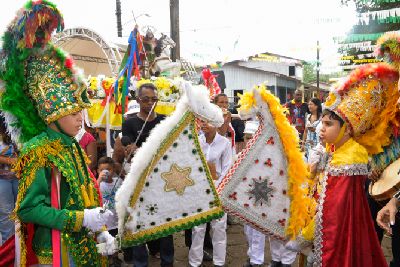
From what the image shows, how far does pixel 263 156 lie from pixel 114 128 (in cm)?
425

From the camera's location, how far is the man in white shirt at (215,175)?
15.8 ft

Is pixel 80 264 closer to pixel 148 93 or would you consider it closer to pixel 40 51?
pixel 40 51

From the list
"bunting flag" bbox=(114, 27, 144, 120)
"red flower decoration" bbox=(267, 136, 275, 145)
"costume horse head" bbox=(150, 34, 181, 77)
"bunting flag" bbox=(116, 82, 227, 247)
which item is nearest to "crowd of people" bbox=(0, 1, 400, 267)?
"bunting flag" bbox=(116, 82, 227, 247)

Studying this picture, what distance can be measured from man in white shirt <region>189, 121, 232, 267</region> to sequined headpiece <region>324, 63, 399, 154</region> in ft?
5.26

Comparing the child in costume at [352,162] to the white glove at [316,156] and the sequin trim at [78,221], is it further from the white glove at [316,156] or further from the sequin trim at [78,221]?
the sequin trim at [78,221]

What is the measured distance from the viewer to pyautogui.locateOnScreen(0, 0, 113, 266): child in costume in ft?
8.34

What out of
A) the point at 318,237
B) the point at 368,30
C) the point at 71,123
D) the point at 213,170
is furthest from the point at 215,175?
the point at 368,30

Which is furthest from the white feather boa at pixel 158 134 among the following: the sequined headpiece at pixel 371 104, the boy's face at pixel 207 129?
the boy's face at pixel 207 129

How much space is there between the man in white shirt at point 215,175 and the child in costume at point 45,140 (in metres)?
2.17

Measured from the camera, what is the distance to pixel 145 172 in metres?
2.72

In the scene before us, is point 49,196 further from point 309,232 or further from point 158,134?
point 309,232

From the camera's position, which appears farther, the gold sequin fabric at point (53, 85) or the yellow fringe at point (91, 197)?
the yellow fringe at point (91, 197)

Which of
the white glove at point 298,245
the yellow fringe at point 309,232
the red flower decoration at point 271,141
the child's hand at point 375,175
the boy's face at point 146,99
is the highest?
the boy's face at point 146,99

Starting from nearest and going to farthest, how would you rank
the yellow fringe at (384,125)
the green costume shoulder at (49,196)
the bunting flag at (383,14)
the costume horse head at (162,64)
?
1. the green costume shoulder at (49,196)
2. the yellow fringe at (384,125)
3. the costume horse head at (162,64)
4. the bunting flag at (383,14)
